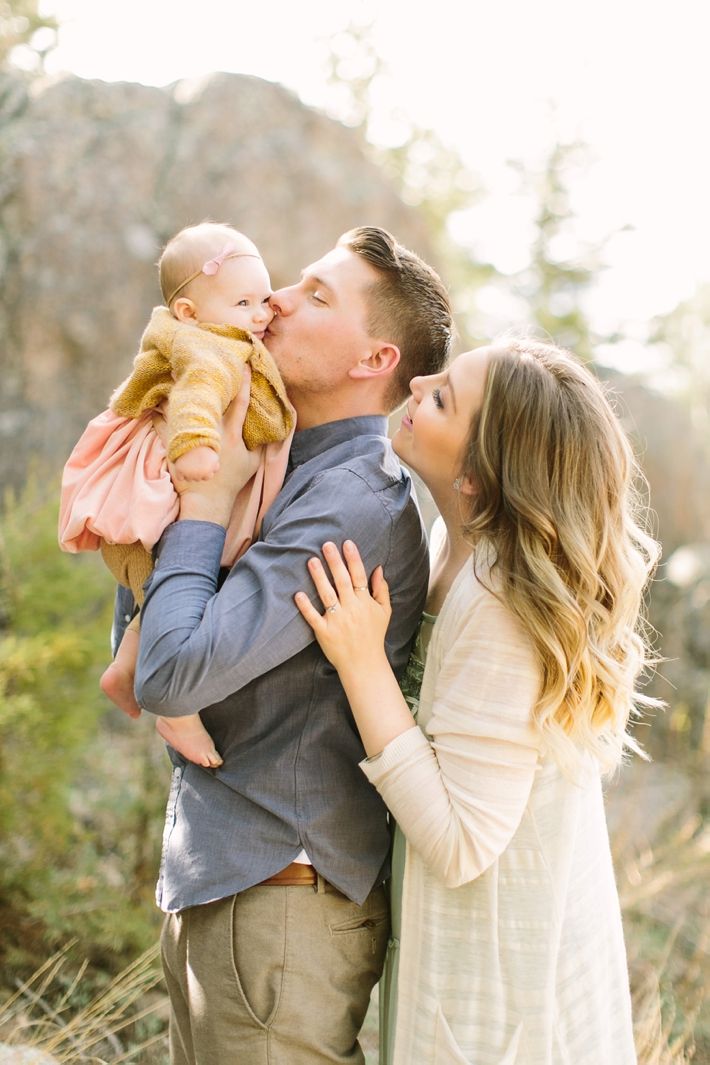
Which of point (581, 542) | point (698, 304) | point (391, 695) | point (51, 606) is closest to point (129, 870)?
point (51, 606)

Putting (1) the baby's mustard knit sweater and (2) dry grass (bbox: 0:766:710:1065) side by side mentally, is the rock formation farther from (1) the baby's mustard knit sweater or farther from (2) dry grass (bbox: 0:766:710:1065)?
(1) the baby's mustard knit sweater

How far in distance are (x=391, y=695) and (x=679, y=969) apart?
323 cm

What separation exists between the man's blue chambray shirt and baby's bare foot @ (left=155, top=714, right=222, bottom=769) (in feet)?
0.13

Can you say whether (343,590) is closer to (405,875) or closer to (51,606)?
(405,875)

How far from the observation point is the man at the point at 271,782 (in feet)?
5.92

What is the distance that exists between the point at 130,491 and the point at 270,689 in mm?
489

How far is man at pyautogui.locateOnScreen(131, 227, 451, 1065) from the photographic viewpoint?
1805 mm

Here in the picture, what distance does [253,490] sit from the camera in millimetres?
2094

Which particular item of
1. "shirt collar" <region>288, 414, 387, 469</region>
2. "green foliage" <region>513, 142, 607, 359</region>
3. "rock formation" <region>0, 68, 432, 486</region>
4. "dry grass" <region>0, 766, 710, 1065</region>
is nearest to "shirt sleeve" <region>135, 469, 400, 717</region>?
"shirt collar" <region>288, 414, 387, 469</region>

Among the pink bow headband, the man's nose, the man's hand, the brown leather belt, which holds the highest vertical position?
the pink bow headband

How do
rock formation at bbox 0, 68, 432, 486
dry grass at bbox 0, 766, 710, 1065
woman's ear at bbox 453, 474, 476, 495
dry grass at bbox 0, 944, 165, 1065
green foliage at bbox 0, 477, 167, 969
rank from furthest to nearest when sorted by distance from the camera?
rock formation at bbox 0, 68, 432, 486, green foliage at bbox 0, 477, 167, 969, dry grass at bbox 0, 766, 710, 1065, dry grass at bbox 0, 944, 165, 1065, woman's ear at bbox 453, 474, 476, 495

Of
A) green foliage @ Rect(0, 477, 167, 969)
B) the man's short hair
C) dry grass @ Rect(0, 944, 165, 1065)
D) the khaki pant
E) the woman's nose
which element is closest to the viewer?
the khaki pant

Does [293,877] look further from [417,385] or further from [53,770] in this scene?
[53,770]

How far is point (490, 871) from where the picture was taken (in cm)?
192
